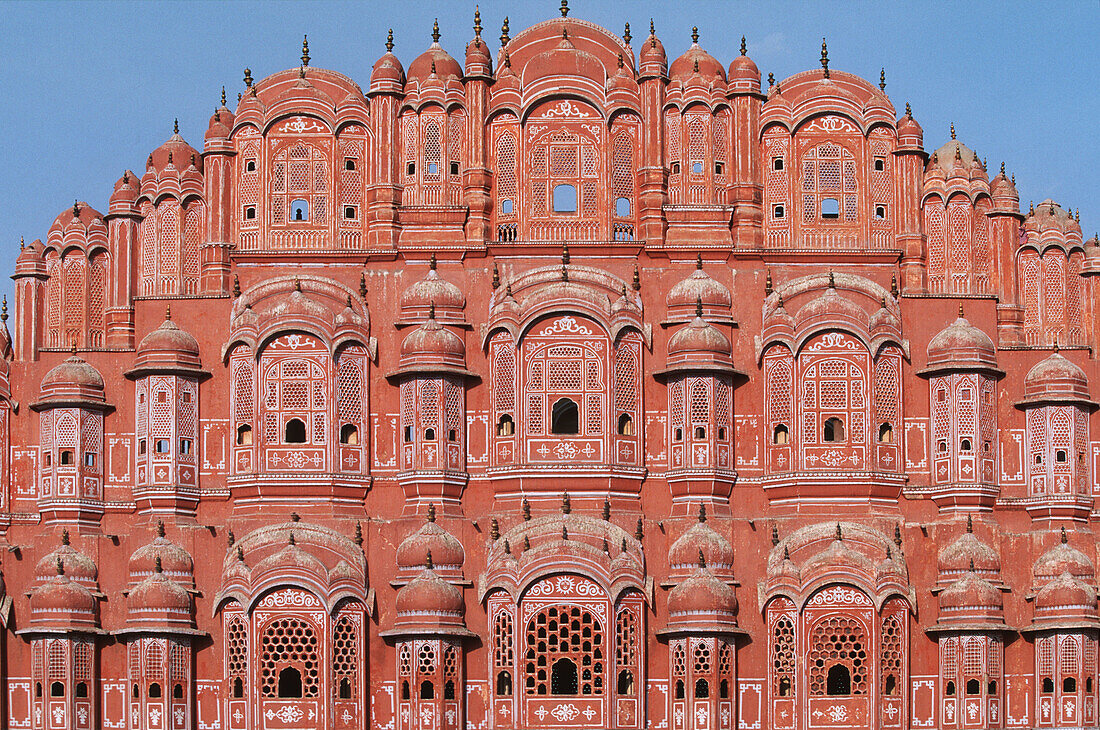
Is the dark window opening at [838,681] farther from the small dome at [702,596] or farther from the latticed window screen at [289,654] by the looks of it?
the latticed window screen at [289,654]

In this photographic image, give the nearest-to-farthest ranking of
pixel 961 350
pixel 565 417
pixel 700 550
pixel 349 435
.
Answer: pixel 700 550
pixel 961 350
pixel 349 435
pixel 565 417

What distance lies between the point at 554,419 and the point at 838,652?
739cm

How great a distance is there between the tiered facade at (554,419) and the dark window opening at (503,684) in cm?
8

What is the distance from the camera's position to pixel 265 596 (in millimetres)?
42188

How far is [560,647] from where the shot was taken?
42.1 m

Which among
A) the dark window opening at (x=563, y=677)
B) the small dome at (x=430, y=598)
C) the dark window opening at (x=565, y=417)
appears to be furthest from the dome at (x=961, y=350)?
the small dome at (x=430, y=598)

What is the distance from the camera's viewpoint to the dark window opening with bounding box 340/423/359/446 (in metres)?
44.2

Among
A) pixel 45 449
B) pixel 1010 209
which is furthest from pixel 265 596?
pixel 1010 209

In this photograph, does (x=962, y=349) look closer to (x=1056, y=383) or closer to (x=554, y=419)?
(x=1056, y=383)

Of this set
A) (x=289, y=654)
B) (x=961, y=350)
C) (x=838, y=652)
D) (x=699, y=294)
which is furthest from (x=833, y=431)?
(x=289, y=654)

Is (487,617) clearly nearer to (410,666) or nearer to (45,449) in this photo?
(410,666)

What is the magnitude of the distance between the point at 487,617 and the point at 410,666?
5.86 ft

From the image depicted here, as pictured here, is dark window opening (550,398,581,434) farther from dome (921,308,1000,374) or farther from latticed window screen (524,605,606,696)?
dome (921,308,1000,374)

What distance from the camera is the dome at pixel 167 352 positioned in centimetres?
4403
